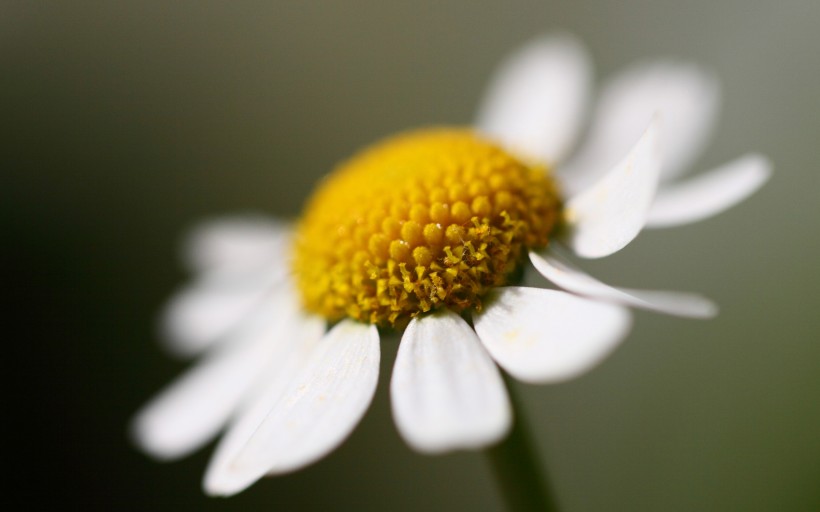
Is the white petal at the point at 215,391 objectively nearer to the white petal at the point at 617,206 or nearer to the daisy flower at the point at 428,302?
the daisy flower at the point at 428,302

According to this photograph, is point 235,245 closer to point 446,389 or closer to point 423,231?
point 423,231

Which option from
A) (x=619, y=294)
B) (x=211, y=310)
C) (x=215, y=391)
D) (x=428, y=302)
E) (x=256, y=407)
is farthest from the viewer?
(x=211, y=310)

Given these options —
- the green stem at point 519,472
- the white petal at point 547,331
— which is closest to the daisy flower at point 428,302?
the white petal at point 547,331

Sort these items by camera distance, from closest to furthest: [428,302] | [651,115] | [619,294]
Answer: [619,294] → [428,302] → [651,115]

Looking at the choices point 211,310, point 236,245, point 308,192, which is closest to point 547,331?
point 211,310

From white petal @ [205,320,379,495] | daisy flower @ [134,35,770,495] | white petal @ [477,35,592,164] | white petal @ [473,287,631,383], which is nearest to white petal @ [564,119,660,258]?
daisy flower @ [134,35,770,495]

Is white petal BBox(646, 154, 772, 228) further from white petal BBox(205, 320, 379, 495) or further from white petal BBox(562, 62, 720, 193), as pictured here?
white petal BBox(205, 320, 379, 495)
